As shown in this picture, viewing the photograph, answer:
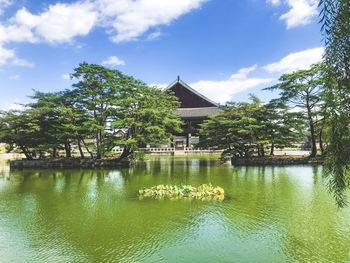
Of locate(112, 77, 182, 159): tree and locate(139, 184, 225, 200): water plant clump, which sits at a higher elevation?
locate(112, 77, 182, 159): tree

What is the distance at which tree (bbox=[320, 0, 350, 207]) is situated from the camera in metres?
3.72

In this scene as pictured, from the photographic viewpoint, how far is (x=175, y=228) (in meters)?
6.06

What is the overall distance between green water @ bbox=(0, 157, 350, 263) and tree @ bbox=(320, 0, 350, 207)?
1823 mm

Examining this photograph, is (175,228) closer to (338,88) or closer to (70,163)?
(338,88)

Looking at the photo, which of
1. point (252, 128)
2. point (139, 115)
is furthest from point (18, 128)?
point (252, 128)

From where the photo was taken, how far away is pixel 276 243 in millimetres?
5086

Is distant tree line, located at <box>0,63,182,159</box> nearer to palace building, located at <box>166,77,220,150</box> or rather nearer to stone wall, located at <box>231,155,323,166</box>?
stone wall, located at <box>231,155,323,166</box>

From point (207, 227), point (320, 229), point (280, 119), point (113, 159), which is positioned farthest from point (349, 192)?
point (113, 159)

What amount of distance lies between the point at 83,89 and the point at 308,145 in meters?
41.8

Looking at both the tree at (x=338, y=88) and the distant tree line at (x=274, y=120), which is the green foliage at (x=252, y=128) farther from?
the tree at (x=338, y=88)

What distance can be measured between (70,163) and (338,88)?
21.0 metres

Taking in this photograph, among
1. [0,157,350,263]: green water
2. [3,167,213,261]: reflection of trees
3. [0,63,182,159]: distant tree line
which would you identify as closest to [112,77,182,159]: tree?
[0,63,182,159]: distant tree line

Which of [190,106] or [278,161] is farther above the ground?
[190,106]

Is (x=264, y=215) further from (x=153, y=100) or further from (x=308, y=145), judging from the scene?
(x=308, y=145)
